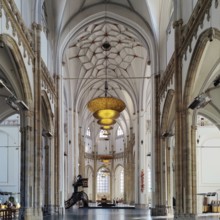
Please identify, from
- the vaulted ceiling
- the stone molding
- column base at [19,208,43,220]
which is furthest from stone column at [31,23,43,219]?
the vaulted ceiling

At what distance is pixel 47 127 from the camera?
25.2m

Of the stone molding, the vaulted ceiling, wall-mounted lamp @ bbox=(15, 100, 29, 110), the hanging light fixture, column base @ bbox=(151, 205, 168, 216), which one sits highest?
the vaulted ceiling

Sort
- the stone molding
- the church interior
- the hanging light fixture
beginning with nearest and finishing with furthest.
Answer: the stone molding
the church interior
the hanging light fixture

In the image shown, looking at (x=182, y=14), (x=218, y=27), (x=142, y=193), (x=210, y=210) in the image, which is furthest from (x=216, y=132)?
(x=218, y=27)

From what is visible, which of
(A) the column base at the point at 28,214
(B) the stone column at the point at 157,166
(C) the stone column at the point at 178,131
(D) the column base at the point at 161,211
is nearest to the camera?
(C) the stone column at the point at 178,131

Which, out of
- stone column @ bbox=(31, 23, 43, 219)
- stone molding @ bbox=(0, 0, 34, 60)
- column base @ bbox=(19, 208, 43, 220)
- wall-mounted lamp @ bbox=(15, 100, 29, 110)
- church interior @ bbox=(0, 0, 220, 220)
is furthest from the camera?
stone column @ bbox=(31, 23, 43, 219)

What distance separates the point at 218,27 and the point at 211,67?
454 cm

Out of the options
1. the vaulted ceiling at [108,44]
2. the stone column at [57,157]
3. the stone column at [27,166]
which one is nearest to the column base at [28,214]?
the stone column at [27,166]

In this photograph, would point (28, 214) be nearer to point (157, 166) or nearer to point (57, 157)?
point (57, 157)

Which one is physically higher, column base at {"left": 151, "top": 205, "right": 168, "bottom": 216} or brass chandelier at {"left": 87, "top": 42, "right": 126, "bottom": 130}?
brass chandelier at {"left": 87, "top": 42, "right": 126, "bottom": 130}

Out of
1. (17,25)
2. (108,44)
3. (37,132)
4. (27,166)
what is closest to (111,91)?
(108,44)

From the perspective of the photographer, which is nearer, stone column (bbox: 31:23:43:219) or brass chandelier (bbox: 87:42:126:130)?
stone column (bbox: 31:23:43:219)

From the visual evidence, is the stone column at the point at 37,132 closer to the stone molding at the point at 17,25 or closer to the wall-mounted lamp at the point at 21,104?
the stone molding at the point at 17,25

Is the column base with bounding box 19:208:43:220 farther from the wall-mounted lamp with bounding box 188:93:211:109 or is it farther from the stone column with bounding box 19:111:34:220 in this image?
the wall-mounted lamp with bounding box 188:93:211:109
